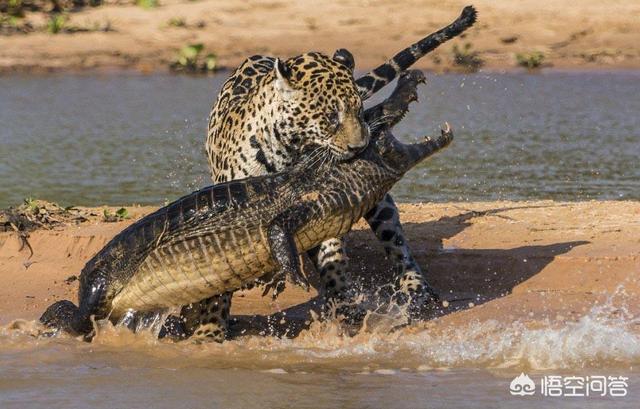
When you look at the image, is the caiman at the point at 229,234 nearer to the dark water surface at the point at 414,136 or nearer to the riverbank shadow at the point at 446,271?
the riverbank shadow at the point at 446,271

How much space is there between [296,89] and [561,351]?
2.07m

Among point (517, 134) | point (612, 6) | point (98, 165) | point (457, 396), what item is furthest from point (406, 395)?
point (612, 6)

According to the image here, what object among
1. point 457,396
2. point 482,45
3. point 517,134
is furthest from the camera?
point 482,45

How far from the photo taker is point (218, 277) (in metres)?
7.46

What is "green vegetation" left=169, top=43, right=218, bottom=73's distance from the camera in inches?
851

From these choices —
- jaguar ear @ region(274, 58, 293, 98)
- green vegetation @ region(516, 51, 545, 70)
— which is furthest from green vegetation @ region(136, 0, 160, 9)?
jaguar ear @ region(274, 58, 293, 98)

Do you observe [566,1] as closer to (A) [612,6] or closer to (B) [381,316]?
(A) [612,6]

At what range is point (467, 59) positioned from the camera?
69.1ft

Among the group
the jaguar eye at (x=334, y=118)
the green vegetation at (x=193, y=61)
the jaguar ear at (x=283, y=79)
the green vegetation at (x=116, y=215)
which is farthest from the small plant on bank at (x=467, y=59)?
the jaguar eye at (x=334, y=118)

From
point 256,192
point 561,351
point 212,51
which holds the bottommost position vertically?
point 212,51

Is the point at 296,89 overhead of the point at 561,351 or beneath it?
overhead

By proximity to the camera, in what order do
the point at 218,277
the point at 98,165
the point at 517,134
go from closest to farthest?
the point at 218,277 < the point at 98,165 < the point at 517,134

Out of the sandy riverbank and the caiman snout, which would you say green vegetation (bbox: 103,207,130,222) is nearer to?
the caiman snout

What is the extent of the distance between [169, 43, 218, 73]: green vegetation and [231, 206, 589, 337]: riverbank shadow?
1243cm
